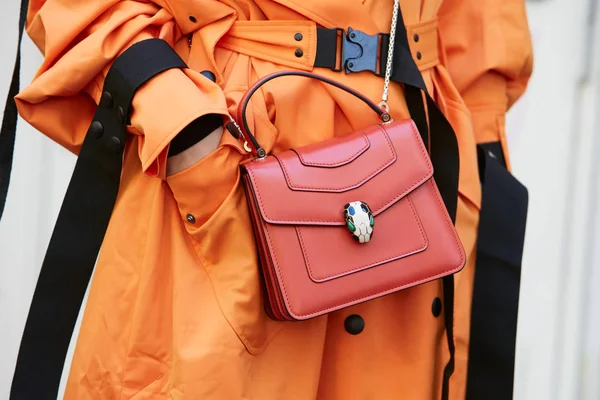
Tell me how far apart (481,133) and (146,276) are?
0.67m

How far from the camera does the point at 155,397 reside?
93cm

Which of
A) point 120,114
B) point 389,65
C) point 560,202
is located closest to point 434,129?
point 389,65

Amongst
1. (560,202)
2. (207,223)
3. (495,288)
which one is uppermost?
A: (207,223)

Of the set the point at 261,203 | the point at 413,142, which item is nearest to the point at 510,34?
the point at 413,142

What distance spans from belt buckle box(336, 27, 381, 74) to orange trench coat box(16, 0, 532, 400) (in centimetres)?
1

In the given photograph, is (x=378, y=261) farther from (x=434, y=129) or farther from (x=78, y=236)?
(x=78, y=236)

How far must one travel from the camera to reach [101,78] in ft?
3.12

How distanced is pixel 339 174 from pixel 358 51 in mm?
204

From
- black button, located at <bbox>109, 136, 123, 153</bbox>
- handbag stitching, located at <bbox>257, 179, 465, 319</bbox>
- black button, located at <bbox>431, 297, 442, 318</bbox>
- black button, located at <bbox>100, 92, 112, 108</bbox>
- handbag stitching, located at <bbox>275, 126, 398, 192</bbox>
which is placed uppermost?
black button, located at <bbox>100, 92, 112, 108</bbox>

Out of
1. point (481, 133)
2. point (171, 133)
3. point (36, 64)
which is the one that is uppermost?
point (171, 133)

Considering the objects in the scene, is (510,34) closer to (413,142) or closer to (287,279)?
(413,142)

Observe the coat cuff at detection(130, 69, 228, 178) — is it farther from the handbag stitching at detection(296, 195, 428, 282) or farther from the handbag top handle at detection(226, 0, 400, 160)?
the handbag stitching at detection(296, 195, 428, 282)

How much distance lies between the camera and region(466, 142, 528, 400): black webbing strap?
1119 millimetres

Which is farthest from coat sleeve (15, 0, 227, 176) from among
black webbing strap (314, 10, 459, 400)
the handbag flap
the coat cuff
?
black webbing strap (314, 10, 459, 400)
